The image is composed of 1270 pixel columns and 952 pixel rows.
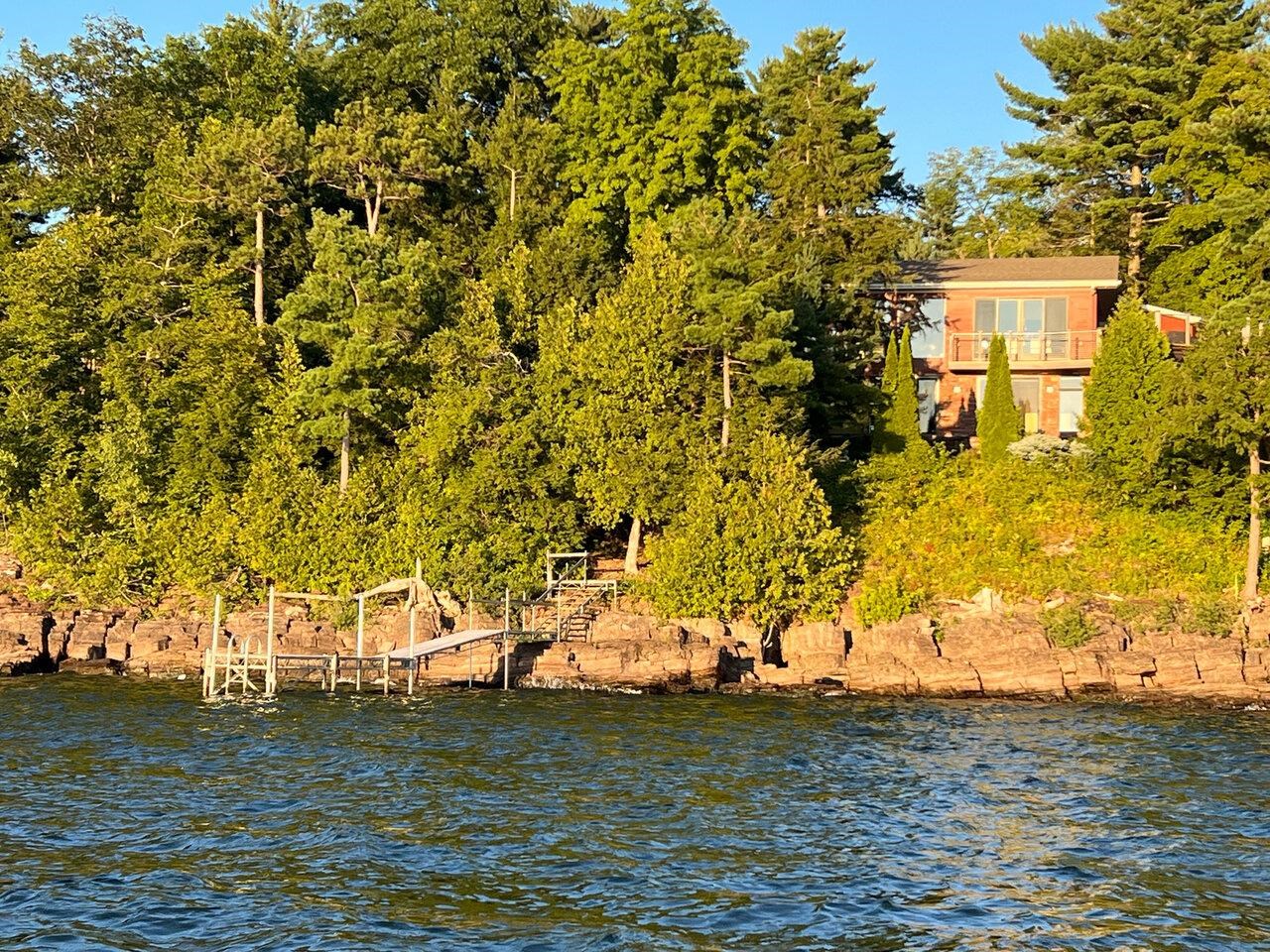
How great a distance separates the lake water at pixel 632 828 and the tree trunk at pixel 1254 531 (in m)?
7.63

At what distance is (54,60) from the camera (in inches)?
2354

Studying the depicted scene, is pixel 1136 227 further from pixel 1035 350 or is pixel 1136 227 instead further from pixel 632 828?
pixel 632 828

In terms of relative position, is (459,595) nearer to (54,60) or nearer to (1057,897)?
(1057,897)

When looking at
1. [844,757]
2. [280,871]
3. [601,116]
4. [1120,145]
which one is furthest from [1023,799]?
[1120,145]

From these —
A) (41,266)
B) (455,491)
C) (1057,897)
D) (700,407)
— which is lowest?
(1057,897)

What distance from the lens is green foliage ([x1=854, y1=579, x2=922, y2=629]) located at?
41938 mm

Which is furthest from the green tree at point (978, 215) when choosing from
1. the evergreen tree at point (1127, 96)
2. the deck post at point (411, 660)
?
the deck post at point (411, 660)

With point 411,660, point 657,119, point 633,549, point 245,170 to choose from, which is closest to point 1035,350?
point 657,119

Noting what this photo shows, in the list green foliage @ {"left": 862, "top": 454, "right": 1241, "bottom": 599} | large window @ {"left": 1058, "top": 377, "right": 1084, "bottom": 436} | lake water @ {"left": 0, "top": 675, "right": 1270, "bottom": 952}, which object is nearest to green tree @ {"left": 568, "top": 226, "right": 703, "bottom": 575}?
green foliage @ {"left": 862, "top": 454, "right": 1241, "bottom": 599}

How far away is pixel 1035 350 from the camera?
56.4 meters

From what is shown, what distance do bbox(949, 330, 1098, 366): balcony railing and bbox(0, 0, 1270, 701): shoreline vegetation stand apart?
419 centimetres

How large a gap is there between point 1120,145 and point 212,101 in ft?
133

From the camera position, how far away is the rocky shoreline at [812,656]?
3838 centimetres

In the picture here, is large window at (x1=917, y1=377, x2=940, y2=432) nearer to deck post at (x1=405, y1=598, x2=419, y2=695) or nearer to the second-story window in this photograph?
the second-story window
